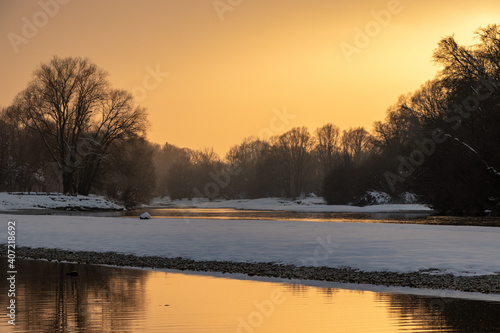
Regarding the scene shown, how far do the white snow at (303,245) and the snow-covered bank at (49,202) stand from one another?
29885 mm

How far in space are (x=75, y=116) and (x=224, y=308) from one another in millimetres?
67569

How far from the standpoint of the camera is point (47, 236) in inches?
1271

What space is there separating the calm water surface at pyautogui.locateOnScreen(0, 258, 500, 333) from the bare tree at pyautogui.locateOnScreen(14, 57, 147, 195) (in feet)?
192

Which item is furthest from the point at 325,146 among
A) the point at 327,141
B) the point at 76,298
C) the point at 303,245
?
the point at 76,298

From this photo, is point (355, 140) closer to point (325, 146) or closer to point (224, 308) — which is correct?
point (325, 146)

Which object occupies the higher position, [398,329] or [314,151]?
[314,151]

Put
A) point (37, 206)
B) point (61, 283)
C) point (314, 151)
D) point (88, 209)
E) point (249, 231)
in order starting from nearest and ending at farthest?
1. point (61, 283)
2. point (249, 231)
3. point (37, 206)
4. point (88, 209)
5. point (314, 151)

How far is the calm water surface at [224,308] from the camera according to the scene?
1101 cm

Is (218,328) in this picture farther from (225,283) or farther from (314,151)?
(314,151)

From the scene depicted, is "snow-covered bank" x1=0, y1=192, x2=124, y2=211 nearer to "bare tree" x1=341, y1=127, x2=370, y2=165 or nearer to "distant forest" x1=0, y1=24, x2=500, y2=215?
"distant forest" x1=0, y1=24, x2=500, y2=215

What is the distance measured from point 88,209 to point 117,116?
13.2 meters

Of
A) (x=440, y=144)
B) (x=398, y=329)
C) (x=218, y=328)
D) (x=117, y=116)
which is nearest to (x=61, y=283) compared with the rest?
(x=218, y=328)

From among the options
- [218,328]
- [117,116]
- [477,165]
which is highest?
[117,116]

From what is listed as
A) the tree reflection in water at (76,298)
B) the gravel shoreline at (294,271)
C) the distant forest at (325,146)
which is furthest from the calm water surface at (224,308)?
the distant forest at (325,146)
